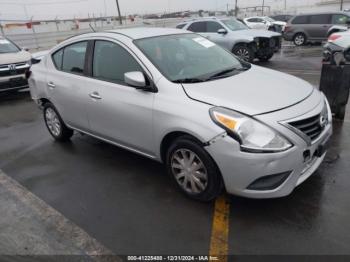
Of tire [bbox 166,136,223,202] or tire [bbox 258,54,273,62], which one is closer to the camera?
tire [bbox 166,136,223,202]

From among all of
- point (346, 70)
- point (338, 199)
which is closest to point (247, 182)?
point (338, 199)

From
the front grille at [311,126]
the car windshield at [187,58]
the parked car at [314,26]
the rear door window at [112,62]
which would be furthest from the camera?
the parked car at [314,26]

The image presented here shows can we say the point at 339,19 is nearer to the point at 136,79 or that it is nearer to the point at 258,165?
the point at 136,79

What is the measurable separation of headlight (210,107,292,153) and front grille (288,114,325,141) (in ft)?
0.71

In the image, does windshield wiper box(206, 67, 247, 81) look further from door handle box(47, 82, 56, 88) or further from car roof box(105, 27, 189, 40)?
door handle box(47, 82, 56, 88)

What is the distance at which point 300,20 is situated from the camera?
1819 centimetres

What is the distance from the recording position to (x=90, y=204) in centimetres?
361

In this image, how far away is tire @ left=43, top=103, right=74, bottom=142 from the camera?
208 inches

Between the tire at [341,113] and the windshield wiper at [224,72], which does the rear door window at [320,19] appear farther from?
the windshield wiper at [224,72]

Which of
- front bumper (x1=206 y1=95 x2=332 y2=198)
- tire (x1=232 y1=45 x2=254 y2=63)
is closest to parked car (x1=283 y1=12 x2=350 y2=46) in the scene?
tire (x1=232 y1=45 x2=254 y2=63)

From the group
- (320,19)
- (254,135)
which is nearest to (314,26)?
(320,19)

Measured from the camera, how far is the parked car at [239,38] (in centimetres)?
1219

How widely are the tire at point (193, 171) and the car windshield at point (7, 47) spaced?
27.4ft

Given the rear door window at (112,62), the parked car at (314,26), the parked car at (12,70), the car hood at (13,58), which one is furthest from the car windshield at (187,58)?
the parked car at (314,26)
